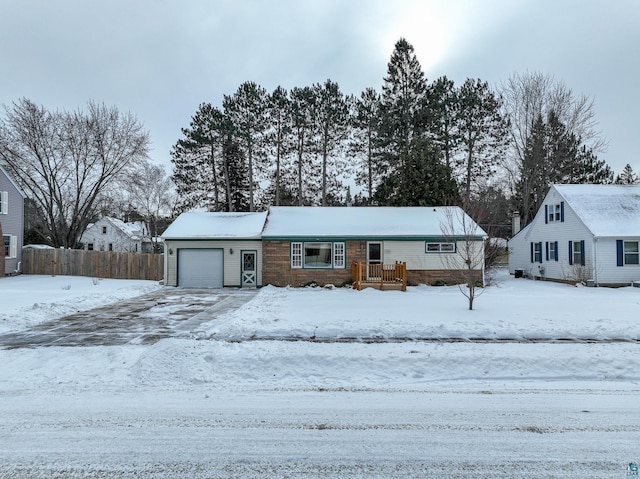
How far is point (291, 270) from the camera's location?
62.6 ft

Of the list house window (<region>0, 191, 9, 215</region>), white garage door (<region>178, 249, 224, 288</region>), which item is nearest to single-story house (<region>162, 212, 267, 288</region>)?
white garage door (<region>178, 249, 224, 288</region>)

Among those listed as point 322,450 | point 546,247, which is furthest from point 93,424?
point 546,247

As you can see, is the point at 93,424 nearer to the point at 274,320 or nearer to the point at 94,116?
the point at 274,320

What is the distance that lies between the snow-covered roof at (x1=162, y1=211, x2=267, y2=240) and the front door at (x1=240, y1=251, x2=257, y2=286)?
97 cm

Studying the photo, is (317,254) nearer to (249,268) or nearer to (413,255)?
(249,268)

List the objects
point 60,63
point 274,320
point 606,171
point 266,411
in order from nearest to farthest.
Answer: point 266,411 < point 274,320 < point 60,63 < point 606,171

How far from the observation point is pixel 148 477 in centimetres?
313

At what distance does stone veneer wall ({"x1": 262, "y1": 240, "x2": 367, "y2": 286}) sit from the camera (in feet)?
62.3

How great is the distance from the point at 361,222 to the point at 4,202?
21.0 metres

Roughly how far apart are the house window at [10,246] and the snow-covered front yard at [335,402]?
18.1 meters

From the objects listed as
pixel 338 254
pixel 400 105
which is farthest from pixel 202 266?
pixel 400 105

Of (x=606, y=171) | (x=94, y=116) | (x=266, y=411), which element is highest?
(x=94, y=116)

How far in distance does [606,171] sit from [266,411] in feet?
124

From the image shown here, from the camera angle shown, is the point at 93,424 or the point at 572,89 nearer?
the point at 93,424
